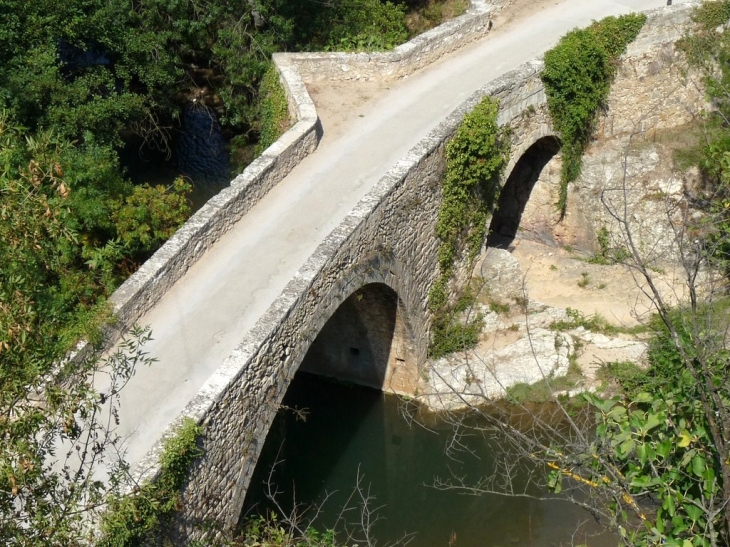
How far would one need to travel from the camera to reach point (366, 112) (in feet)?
50.5

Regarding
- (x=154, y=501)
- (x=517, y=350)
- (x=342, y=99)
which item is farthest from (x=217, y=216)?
(x=517, y=350)

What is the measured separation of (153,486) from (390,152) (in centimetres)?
778

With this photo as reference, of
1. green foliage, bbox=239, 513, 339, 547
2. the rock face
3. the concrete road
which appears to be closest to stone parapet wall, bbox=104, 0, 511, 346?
the concrete road

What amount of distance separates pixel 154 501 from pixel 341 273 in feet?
15.0

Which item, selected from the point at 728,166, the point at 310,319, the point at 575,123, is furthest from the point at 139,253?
the point at 728,166

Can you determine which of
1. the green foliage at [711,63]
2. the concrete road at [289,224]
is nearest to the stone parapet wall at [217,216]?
the concrete road at [289,224]

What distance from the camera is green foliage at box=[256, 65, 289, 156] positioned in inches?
607

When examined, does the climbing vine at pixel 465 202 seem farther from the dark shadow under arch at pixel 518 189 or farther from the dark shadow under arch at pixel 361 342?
the dark shadow under arch at pixel 518 189

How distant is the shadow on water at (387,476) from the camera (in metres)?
13.1

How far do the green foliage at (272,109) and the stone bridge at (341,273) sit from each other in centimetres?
30

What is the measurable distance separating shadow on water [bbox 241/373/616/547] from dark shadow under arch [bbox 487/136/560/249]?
4.43 m

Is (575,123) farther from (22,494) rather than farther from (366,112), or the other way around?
(22,494)

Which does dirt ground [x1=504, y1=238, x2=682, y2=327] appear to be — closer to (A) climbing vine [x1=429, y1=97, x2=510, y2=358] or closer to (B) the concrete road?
(A) climbing vine [x1=429, y1=97, x2=510, y2=358]

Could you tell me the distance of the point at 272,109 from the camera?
1573 cm
